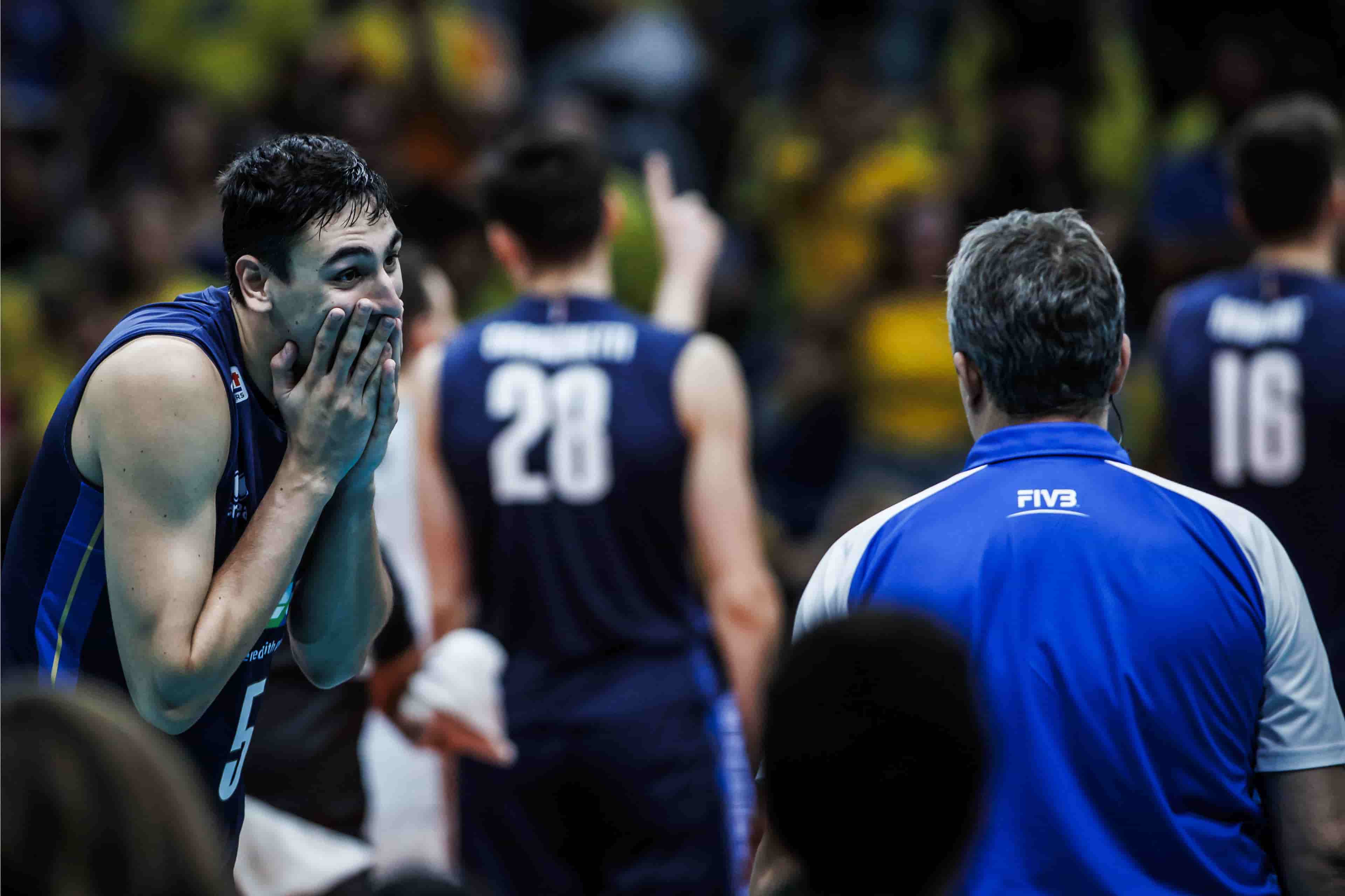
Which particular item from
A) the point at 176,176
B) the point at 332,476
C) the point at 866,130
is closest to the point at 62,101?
the point at 176,176

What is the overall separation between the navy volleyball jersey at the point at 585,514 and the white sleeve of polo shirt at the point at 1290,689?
7.98 feet

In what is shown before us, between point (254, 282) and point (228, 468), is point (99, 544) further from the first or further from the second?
point (254, 282)

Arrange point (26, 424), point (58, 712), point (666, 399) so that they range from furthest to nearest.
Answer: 1. point (26, 424)
2. point (666, 399)
3. point (58, 712)

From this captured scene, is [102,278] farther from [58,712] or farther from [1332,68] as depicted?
[58,712]

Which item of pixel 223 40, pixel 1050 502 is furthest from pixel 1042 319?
pixel 223 40

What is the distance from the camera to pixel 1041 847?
8.85 ft

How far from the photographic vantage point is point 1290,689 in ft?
9.04

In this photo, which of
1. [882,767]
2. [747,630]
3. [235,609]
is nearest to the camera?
[882,767]

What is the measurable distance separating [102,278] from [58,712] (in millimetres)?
8010

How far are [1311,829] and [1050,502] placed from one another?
26.4 inches

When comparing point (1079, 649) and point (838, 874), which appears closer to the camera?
point (838, 874)

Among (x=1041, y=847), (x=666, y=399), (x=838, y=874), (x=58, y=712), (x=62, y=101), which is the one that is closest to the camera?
(x=58, y=712)

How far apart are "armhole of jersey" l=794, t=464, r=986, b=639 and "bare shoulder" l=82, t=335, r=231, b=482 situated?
101 cm

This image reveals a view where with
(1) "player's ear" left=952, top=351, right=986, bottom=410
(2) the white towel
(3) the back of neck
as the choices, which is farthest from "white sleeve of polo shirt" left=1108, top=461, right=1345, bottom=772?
(3) the back of neck
